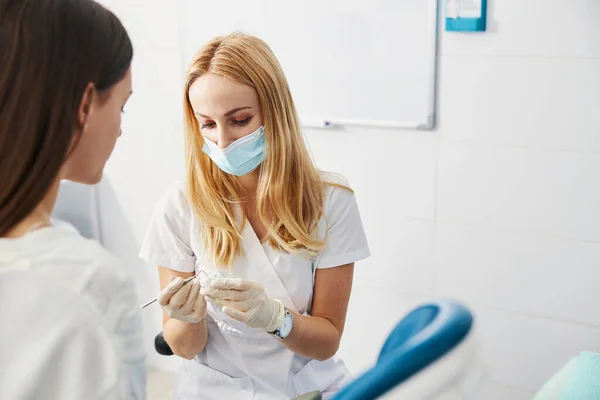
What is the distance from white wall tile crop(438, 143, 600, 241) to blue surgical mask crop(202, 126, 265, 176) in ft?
2.33

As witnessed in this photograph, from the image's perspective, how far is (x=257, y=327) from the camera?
1574 mm

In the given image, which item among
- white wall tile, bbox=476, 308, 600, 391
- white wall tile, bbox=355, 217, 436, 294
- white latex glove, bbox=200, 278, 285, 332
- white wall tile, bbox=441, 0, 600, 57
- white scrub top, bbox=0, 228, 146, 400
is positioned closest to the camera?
white scrub top, bbox=0, 228, 146, 400

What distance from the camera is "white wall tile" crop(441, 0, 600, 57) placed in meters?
1.88

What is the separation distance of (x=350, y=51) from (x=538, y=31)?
55cm

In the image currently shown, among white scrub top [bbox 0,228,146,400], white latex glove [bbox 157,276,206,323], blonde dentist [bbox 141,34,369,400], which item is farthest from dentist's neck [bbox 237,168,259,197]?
white scrub top [bbox 0,228,146,400]

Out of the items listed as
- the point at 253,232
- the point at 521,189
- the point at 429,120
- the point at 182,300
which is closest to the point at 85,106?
the point at 182,300

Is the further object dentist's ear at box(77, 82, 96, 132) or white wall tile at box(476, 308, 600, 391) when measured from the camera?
white wall tile at box(476, 308, 600, 391)

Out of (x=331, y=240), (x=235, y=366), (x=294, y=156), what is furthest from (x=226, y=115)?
(x=235, y=366)

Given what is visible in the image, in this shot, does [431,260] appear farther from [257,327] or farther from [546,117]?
[257,327]

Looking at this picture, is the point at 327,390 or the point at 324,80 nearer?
the point at 327,390

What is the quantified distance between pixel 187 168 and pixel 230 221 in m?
0.17

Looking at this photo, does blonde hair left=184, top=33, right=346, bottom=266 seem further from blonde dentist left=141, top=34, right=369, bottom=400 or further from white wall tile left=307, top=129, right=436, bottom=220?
white wall tile left=307, top=129, right=436, bottom=220

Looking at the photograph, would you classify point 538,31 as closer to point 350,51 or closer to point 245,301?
point 350,51

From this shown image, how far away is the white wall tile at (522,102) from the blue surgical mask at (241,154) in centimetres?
70
